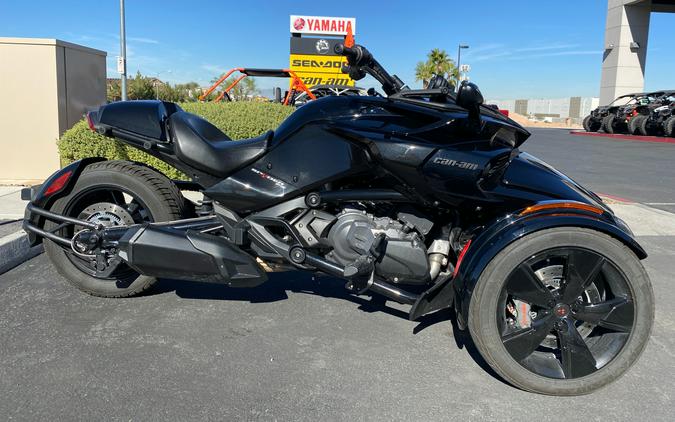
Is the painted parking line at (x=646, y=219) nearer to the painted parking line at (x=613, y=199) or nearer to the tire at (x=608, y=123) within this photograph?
the painted parking line at (x=613, y=199)

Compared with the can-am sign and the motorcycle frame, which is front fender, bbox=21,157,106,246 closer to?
the motorcycle frame

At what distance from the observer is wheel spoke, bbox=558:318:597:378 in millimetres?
2627

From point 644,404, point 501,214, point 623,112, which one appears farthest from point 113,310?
point 623,112

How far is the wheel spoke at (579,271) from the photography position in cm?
260

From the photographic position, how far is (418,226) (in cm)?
295

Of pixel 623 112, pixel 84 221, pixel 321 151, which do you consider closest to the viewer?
pixel 321 151

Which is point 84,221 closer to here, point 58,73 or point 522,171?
point 522,171

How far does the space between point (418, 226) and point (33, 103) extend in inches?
259

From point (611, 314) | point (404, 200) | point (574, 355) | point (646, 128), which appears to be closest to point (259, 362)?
point (404, 200)

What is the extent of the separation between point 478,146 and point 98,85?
7.37 metres

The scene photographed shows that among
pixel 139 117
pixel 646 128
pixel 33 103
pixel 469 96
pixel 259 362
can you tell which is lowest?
pixel 259 362

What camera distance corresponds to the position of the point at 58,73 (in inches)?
286

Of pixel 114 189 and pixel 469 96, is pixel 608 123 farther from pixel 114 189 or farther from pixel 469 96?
pixel 114 189

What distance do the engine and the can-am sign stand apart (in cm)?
2516
